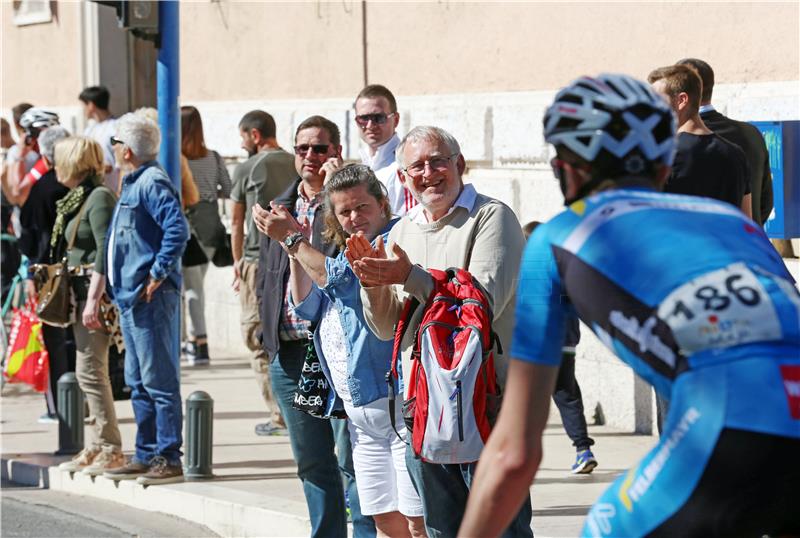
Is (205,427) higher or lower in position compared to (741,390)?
lower

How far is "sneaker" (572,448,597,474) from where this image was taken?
7.92 meters

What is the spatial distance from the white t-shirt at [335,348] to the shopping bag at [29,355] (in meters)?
4.75

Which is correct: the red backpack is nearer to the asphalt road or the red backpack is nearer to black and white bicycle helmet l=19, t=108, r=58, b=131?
the asphalt road

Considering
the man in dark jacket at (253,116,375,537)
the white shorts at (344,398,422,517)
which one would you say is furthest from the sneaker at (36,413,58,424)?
the white shorts at (344,398,422,517)

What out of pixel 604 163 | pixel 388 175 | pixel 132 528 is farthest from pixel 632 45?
pixel 604 163

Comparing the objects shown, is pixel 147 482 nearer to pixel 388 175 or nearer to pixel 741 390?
pixel 388 175

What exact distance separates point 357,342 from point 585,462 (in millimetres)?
2793

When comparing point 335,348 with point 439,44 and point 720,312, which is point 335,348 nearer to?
point 720,312

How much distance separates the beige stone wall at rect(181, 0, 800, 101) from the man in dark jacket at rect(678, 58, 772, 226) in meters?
1.63

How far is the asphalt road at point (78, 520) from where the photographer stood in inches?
295

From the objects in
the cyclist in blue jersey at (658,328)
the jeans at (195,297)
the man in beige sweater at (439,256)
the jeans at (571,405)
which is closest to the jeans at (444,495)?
the man in beige sweater at (439,256)

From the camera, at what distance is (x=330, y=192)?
556 centimetres

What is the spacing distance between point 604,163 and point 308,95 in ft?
32.8

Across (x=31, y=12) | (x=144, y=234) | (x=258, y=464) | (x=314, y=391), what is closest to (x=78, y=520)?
(x=258, y=464)
